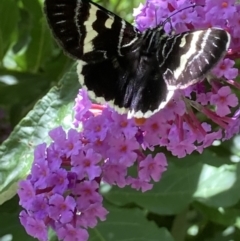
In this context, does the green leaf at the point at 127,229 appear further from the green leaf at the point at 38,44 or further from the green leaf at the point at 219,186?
the green leaf at the point at 38,44

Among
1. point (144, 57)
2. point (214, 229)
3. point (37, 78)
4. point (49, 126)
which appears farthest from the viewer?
point (37, 78)

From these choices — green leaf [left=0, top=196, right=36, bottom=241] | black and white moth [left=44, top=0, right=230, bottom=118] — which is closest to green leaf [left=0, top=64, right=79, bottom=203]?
green leaf [left=0, top=196, right=36, bottom=241]

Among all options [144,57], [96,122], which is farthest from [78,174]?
[144,57]

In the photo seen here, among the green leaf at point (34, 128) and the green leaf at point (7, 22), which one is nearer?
the green leaf at point (34, 128)

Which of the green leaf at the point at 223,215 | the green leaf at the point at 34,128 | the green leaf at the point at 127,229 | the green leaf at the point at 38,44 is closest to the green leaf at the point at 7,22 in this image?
the green leaf at the point at 38,44

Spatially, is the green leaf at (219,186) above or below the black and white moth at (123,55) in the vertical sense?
below

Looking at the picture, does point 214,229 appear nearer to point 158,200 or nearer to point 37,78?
point 158,200

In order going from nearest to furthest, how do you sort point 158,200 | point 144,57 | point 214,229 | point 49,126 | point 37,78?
point 144,57
point 49,126
point 158,200
point 214,229
point 37,78
